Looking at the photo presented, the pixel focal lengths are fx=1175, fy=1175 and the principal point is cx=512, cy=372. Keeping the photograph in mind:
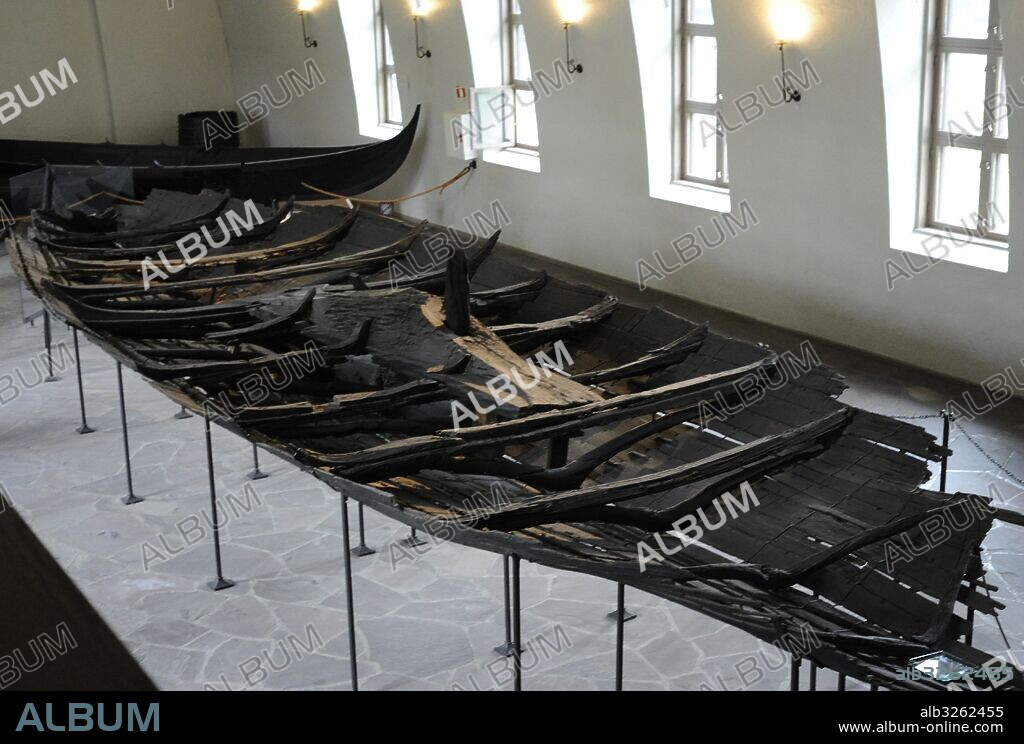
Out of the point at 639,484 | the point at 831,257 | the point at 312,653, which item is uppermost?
the point at 639,484

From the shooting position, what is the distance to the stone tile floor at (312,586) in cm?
589

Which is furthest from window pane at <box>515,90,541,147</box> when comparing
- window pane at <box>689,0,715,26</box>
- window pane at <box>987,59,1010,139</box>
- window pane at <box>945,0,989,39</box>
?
window pane at <box>987,59,1010,139</box>

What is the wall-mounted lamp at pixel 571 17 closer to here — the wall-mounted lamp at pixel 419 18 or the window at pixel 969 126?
the wall-mounted lamp at pixel 419 18

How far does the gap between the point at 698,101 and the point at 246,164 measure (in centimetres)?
544

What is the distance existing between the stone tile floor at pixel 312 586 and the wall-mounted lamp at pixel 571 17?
196 inches

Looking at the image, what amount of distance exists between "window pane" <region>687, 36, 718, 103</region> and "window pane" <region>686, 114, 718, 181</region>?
0.20 meters

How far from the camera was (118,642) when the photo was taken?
624cm

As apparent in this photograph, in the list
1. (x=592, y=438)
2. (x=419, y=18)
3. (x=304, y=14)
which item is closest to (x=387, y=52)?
(x=304, y=14)

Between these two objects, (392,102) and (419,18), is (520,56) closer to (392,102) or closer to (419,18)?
(419,18)

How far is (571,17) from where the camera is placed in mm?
12133

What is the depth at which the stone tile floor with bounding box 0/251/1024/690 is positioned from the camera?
5.89 meters

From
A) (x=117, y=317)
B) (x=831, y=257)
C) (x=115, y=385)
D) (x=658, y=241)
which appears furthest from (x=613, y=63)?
(x=117, y=317)
